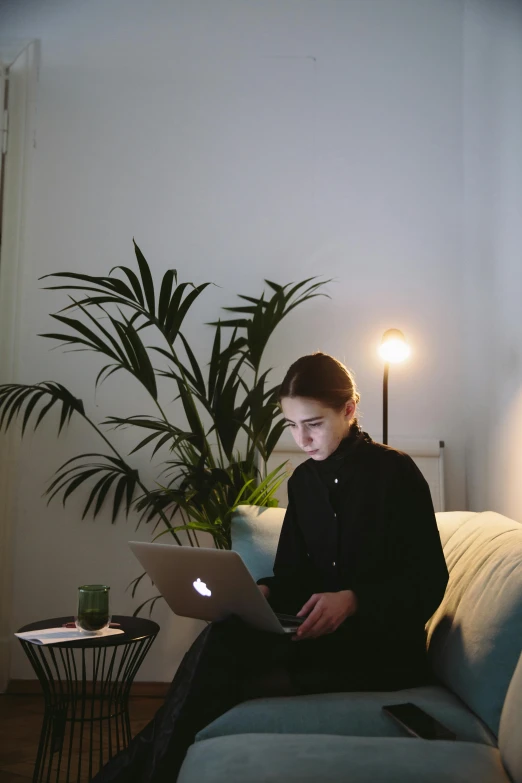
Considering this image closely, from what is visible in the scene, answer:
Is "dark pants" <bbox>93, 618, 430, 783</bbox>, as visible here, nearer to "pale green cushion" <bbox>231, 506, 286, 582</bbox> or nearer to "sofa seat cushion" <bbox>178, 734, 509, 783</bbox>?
"sofa seat cushion" <bbox>178, 734, 509, 783</bbox>

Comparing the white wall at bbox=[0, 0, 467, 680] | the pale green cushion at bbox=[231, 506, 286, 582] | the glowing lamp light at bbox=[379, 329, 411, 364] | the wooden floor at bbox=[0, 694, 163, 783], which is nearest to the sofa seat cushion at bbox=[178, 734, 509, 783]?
the pale green cushion at bbox=[231, 506, 286, 582]

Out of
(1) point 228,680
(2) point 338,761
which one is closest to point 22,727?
(1) point 228,680

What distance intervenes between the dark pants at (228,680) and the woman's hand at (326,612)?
85 millimetres

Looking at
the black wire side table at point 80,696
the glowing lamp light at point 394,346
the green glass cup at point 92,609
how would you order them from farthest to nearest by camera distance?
the glowing lamp light at point 394,346
the green glass cup at point 92,609
the black wire side table at point 80,696

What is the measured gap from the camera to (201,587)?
5.58ft

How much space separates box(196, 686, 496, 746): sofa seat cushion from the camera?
154 cm

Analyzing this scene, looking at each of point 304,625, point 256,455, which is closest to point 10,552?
point 256,455

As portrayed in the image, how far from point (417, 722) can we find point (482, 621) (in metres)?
0.27

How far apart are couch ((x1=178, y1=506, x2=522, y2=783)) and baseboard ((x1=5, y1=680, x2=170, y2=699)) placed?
71.1 inches

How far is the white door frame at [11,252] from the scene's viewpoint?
341cm

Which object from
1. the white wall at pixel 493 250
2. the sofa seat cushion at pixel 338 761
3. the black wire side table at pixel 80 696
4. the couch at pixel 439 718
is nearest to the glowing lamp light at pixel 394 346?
the white wall at pixel 493 250

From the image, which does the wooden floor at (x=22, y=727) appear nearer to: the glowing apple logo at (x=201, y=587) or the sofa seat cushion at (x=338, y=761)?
the glowing apple logo at (x=201, y=587)

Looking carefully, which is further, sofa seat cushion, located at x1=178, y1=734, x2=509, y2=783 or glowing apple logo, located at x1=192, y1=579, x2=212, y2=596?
glowing apple logo, located at x1=192, y1=579, x2=212, y2=596

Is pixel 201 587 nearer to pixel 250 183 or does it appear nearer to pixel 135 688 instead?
pixel 135 688
